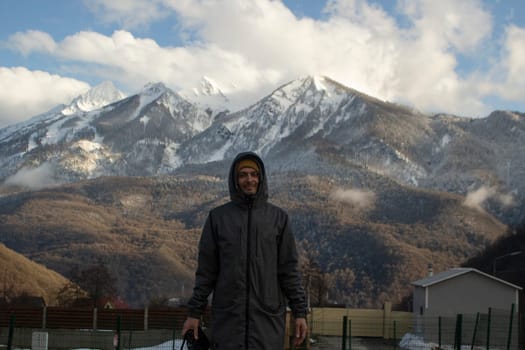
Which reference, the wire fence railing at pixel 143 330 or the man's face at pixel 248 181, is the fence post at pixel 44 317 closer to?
the wire fence railing at pixel 143 330

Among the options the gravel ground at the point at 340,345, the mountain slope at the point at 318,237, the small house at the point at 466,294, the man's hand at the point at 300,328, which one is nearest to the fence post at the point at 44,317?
the gravel ground at the point at 340,345

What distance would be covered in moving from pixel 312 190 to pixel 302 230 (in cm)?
4251

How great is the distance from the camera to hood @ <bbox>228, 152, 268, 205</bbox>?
4871mm

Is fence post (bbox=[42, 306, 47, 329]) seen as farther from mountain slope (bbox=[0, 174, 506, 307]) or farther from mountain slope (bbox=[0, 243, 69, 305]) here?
mountain slope (bbox=[0, 174, 506, 307])

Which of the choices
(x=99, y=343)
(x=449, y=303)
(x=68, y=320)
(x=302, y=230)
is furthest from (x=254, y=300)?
(x=302, y=230)

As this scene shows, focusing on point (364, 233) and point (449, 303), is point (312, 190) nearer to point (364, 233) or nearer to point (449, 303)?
point (364, 233)

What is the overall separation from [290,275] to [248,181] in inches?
25.8

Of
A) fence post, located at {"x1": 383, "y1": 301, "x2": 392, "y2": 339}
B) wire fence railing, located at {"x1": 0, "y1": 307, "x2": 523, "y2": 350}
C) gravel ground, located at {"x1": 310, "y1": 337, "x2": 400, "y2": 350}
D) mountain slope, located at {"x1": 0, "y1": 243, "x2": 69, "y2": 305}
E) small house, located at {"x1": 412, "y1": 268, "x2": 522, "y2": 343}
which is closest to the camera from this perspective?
wire fence railing, located at {"x1": 0, "y1": 307, "x2": 523, "y2": 350}

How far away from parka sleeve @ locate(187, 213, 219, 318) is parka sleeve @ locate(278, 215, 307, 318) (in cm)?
42

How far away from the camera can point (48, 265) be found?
119 metres

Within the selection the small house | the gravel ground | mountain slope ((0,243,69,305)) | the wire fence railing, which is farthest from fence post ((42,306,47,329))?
mountain slope ((0,243,69,305))

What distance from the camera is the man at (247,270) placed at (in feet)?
15.6

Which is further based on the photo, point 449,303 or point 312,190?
point 312,190

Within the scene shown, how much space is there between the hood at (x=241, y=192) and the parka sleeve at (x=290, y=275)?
0.24 meters
